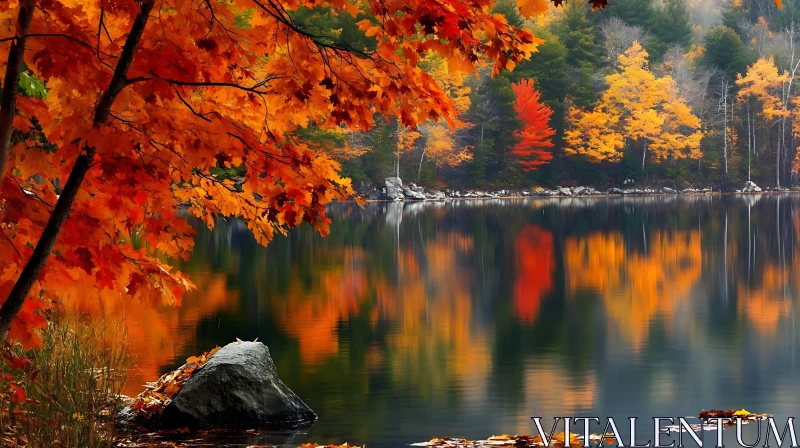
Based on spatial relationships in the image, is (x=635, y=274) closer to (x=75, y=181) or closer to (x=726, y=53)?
(x=75, y=181)

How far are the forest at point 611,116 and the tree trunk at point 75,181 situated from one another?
4504 centimetres

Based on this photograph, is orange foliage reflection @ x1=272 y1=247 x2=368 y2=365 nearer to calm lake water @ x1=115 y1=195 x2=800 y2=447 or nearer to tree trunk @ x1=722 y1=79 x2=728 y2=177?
calm lake water @ x1=115 y1=195 x2=800 y2=447

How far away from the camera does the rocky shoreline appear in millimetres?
54719

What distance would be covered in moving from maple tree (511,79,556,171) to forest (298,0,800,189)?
80mm

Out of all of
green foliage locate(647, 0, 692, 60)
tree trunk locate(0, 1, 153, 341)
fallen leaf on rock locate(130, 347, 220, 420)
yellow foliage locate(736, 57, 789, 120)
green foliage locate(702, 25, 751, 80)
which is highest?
green foliage locate(647, 0, 692, 60)

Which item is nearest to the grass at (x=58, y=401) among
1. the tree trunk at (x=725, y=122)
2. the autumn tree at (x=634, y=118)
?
the autumn tree at (x=634, y=118)

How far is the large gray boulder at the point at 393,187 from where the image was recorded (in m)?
54.5

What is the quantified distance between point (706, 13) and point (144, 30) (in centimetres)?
8908

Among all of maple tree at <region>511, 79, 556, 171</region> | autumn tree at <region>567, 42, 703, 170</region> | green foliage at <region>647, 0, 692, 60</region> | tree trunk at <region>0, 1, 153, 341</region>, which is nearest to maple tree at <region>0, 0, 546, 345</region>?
tree trunk at <region>0, 1, 153, 341</region>

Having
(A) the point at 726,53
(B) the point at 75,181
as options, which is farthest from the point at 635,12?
(B) the point at 75,181

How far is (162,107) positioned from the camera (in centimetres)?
485

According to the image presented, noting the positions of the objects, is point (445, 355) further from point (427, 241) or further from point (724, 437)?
point (427, 241)

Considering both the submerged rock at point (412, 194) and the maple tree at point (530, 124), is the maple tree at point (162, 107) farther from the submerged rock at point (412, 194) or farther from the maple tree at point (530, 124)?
the maple tree at point (530, 124)

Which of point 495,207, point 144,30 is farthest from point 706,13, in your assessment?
point 144,30
